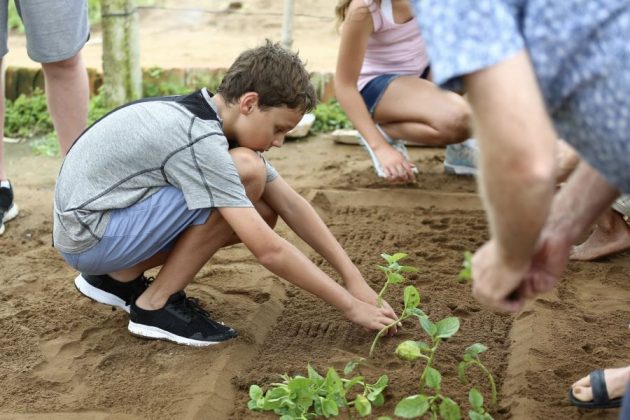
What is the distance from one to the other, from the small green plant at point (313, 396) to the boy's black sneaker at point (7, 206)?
6.83 feet

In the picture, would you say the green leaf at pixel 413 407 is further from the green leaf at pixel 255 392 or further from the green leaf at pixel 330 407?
the green leaf at pixel 255 392

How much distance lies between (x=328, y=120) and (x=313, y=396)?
3.42m

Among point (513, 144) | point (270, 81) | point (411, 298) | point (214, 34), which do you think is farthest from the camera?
point (214, 34)

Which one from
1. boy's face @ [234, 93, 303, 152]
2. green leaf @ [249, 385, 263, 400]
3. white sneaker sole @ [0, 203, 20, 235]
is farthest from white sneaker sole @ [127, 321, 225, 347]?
white sneaker sole @ [0, 203, 20, 235]

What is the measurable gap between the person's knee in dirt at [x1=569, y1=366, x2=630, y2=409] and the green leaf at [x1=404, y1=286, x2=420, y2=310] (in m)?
0.55

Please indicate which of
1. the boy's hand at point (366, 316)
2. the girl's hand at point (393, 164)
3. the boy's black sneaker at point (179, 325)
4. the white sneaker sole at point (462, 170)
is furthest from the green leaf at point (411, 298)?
the white sneaker sole at point (462, 170)

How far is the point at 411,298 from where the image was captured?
2.88 meters

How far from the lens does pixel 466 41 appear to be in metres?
1.46

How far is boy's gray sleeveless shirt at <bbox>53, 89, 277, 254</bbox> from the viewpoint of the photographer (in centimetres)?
291

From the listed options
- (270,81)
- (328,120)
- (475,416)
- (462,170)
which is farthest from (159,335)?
(328,120)

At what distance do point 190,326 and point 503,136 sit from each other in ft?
6.37

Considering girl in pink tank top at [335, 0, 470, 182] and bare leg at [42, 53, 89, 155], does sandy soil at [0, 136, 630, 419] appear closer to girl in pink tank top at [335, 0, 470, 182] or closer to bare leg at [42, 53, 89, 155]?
girl in pink tank top at [335, 0, 470, 182]

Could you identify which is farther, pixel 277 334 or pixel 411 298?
pixel 277 334

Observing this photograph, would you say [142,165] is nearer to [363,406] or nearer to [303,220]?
[303,220]
